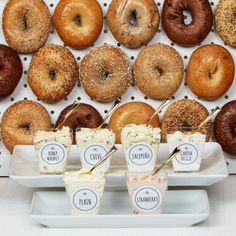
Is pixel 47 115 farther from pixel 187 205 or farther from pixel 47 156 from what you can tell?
pixel 187 205

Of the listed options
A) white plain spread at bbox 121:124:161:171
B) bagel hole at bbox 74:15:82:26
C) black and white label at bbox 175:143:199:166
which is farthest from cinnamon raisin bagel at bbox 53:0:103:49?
black and white label at bbox 175:143:199:166

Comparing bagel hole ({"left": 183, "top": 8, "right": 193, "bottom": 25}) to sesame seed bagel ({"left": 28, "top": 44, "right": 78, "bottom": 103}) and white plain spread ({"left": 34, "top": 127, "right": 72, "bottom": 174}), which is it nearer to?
sesame seed bagel ({"left": 28, "top": 44, "right": 78, "bottom": 103})

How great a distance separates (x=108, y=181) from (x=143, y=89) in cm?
33

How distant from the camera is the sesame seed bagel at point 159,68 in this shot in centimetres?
187

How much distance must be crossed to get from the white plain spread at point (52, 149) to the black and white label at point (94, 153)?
5 centimetres

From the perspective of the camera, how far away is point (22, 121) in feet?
6.31

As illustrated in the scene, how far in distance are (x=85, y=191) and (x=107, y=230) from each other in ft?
0.43

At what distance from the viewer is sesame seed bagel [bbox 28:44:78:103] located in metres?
1.88

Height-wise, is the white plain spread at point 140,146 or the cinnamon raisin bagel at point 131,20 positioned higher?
the cinnamon raisin bagel at point 131,20

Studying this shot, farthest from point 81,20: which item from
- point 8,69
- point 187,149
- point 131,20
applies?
point 187,149

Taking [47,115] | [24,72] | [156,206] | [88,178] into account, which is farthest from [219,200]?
[24,72]

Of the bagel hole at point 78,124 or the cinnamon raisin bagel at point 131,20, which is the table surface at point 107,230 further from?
the cinnamon raisin bagel at point 131,20

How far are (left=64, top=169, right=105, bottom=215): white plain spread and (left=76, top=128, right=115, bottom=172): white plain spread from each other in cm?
12

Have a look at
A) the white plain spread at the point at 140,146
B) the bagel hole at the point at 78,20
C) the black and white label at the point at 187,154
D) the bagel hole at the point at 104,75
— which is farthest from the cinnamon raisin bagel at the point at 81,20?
the black and white label at the point at 187,154
